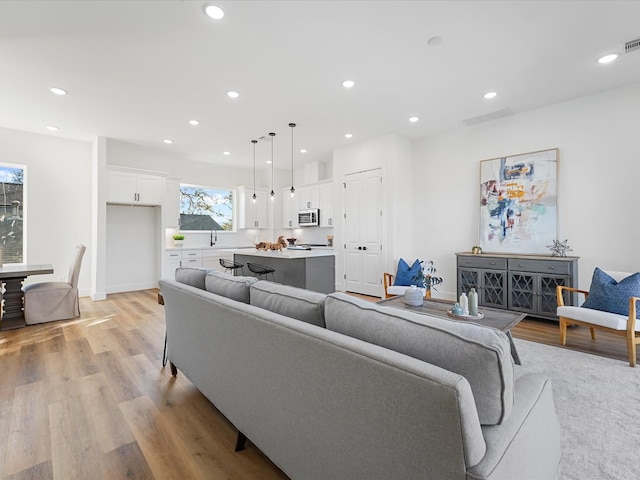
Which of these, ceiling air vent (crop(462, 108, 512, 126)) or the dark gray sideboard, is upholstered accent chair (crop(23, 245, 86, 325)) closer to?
the dark gray sideboard

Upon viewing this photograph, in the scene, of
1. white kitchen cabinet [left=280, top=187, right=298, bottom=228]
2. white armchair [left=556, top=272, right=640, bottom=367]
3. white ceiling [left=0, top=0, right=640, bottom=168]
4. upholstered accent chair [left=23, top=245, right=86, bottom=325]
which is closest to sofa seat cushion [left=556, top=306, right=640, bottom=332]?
white armchair [left=556, top=272, right=640, bottom=367]

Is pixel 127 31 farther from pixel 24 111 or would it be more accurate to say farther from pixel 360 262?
pixel 360 262

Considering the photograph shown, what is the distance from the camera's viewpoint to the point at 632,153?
12.3 ft

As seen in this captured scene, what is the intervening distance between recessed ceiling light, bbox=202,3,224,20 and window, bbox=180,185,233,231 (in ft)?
17.0

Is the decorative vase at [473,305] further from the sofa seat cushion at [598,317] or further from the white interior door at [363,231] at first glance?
the white interior door at [363,231]

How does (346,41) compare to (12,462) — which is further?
(346,41)

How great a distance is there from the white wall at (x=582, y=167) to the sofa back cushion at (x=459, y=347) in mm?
4258

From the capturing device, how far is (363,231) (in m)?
5.89

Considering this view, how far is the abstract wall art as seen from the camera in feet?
14.1

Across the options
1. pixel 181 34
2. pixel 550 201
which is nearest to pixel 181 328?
pixel 181 34

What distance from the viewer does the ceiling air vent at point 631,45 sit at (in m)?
2.88

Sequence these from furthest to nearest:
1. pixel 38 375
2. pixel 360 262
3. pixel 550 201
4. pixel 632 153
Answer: pixel 360 262 < pixel 550 201 < pixel 632 153 < pixel 38 375

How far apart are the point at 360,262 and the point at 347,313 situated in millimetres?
4750

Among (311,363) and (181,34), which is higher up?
(181,34)
